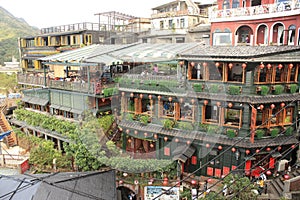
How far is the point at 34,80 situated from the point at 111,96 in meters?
10.5

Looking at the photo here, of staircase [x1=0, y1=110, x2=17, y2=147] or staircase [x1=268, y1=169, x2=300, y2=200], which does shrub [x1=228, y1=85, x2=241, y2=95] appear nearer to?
staircase [x1=268, y1=169, x2=300, y2=200]

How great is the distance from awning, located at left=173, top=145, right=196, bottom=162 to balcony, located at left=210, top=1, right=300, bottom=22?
1256cm

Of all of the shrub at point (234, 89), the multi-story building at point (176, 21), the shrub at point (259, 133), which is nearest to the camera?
the shrub at point (234, 89)

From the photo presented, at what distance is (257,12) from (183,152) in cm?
1340

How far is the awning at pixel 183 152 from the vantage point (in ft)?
62.5

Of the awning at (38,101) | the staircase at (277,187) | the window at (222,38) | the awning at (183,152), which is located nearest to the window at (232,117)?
the awning at (183,152)

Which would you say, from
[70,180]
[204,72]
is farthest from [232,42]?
[70,180]

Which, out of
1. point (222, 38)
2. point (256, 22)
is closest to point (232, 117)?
point (256, 22)

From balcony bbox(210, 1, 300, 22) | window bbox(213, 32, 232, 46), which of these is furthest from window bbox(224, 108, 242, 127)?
window bbox(213, 32, 232, 46)

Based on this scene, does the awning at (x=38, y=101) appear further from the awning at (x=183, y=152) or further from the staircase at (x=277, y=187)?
the staircase at (x=277, y=187)

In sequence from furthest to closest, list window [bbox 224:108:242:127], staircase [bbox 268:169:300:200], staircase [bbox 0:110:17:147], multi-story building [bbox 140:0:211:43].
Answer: multi-story building [bbox 140:0:211:43] → staircase [bbox 0:110:17:147] → window [bbox 224:108:242:127] → staircase [bbox 268:169:300:200]

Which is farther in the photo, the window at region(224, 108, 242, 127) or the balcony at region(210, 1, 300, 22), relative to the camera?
the balcony at region(210, 1, 300, 22)

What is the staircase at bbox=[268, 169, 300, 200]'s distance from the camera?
16219 millimetres

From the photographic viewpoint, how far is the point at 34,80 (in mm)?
29719
